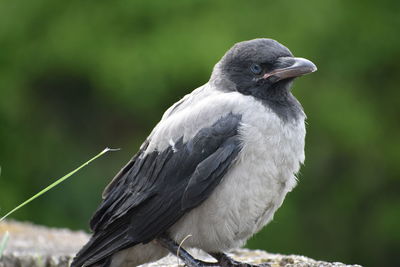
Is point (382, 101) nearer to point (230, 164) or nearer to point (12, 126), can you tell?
point (12, 126)

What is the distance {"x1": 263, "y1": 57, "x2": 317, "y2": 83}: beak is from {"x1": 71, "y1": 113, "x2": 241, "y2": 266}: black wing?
42 cm

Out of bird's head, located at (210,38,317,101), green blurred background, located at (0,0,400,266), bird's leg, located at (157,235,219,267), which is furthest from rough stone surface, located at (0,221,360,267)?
green blurred background, located at (0,0,400,266)

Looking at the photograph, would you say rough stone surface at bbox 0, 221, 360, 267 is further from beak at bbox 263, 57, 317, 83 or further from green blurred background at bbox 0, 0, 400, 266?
green blurred background at bbox 0, 0, 400, 266

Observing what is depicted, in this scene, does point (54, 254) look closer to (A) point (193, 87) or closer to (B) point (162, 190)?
(B) point (162, 190)

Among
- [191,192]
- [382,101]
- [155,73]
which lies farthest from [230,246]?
[382,101]

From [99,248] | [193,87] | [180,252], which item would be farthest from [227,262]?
[193,87]

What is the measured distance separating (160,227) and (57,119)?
5947mm

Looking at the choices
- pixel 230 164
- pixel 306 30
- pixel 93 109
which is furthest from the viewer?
pixel 93 109

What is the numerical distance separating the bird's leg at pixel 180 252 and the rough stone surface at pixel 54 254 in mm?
411

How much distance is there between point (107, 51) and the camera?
10.3 metres

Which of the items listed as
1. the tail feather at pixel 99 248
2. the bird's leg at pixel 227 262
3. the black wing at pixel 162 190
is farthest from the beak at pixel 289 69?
the tail feather at pixel 99 248

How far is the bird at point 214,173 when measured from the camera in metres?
5.27

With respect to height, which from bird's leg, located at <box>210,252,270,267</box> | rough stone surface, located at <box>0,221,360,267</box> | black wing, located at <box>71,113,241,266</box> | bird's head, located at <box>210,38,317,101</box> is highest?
bird's head, located at <box>210,38,317,101</box>

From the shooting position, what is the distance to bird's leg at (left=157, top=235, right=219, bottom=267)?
211 inches
